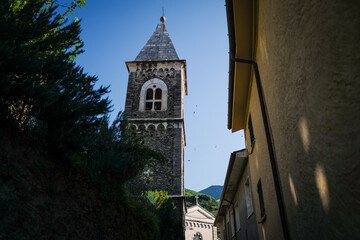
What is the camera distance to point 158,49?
1049 inches

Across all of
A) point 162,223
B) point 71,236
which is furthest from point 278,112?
point 162,223

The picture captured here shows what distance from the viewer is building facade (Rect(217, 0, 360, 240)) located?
7.18ft

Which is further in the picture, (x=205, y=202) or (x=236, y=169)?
(x=205, y=202)

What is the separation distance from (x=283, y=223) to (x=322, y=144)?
8.13 ft

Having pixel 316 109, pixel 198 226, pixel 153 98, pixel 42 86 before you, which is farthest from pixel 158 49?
pixel 198 226

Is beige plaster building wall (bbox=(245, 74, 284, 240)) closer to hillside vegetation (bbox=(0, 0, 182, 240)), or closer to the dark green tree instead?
hillside vegetation (bbox=(0, 0, 182, 240))

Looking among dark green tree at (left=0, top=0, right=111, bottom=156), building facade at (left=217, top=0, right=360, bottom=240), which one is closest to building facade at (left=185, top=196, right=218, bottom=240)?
building facade at (left=217, top=0, right=360, bottom=240)

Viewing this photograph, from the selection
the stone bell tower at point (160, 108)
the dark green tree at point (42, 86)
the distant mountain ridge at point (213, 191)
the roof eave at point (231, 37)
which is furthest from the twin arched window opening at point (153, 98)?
the distant mountain ridge at point (213, 191)

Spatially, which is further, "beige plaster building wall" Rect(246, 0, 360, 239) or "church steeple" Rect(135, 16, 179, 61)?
"church steeple" Rect(135, 16, 179, 61)

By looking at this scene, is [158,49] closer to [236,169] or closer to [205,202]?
[236,169]

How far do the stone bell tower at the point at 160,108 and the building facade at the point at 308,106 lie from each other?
42.4ft

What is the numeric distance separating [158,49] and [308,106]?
25.0m

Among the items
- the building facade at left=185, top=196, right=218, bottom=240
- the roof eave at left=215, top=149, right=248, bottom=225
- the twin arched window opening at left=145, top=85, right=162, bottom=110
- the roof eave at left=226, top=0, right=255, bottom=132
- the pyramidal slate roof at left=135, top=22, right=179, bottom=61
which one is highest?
the pyramidal slate roof at left=135, top=22, right=179, bottom=61

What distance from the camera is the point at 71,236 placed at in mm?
4410
